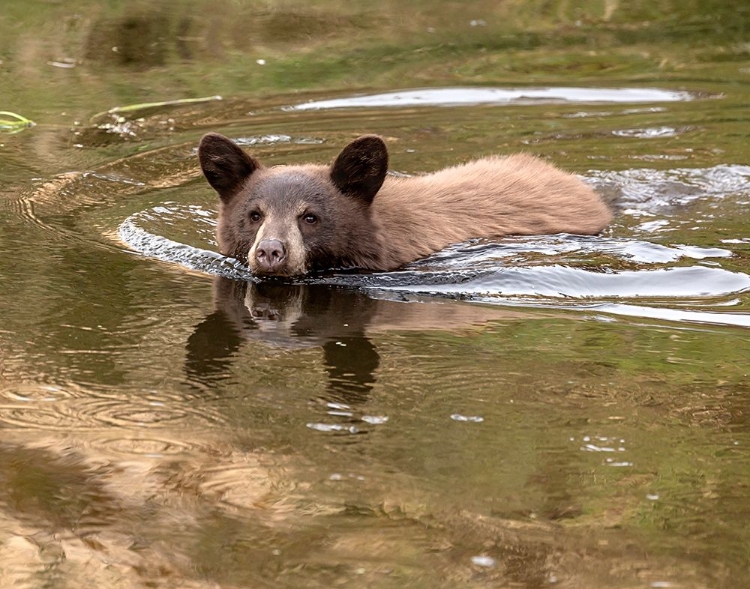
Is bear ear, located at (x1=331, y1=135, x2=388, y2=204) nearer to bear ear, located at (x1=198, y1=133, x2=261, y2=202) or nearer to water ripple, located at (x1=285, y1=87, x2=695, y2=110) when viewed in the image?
bear ear, located at (x1=198, y1=133, x2=261, y2=202)

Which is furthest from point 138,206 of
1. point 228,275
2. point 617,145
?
point 617,145

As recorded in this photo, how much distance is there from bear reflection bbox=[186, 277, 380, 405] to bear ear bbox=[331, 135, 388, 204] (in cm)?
69

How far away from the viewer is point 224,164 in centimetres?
732

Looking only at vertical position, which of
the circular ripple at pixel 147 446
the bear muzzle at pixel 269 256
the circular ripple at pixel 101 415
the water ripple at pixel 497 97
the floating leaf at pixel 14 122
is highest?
the water ripple at pixel 497 97

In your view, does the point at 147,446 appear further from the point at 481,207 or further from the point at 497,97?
the point at 497,97

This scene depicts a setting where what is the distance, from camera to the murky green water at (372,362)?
3762 mm

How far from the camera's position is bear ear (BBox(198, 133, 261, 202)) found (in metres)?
7.25

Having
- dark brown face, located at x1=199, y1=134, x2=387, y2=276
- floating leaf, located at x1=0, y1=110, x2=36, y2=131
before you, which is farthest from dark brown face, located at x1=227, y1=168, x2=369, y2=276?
floating leaf, located at x1=0, y1=110, x2=36, y2=131

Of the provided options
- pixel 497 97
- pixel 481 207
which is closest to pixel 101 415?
pixel 481 207

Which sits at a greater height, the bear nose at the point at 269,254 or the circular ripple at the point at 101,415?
the bear nose at the point at 269,254

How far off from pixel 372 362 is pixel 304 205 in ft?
6.17

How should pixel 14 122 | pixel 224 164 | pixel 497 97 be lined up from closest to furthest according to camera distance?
pixel 224 164 < pixel 14 122 < pixel 497 97

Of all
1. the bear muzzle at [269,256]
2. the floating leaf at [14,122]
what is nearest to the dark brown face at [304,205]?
the bear muzzle at [269,256]

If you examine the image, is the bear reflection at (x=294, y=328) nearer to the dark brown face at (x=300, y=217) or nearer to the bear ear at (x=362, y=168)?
the dark brown face at (x=300, y=217)
